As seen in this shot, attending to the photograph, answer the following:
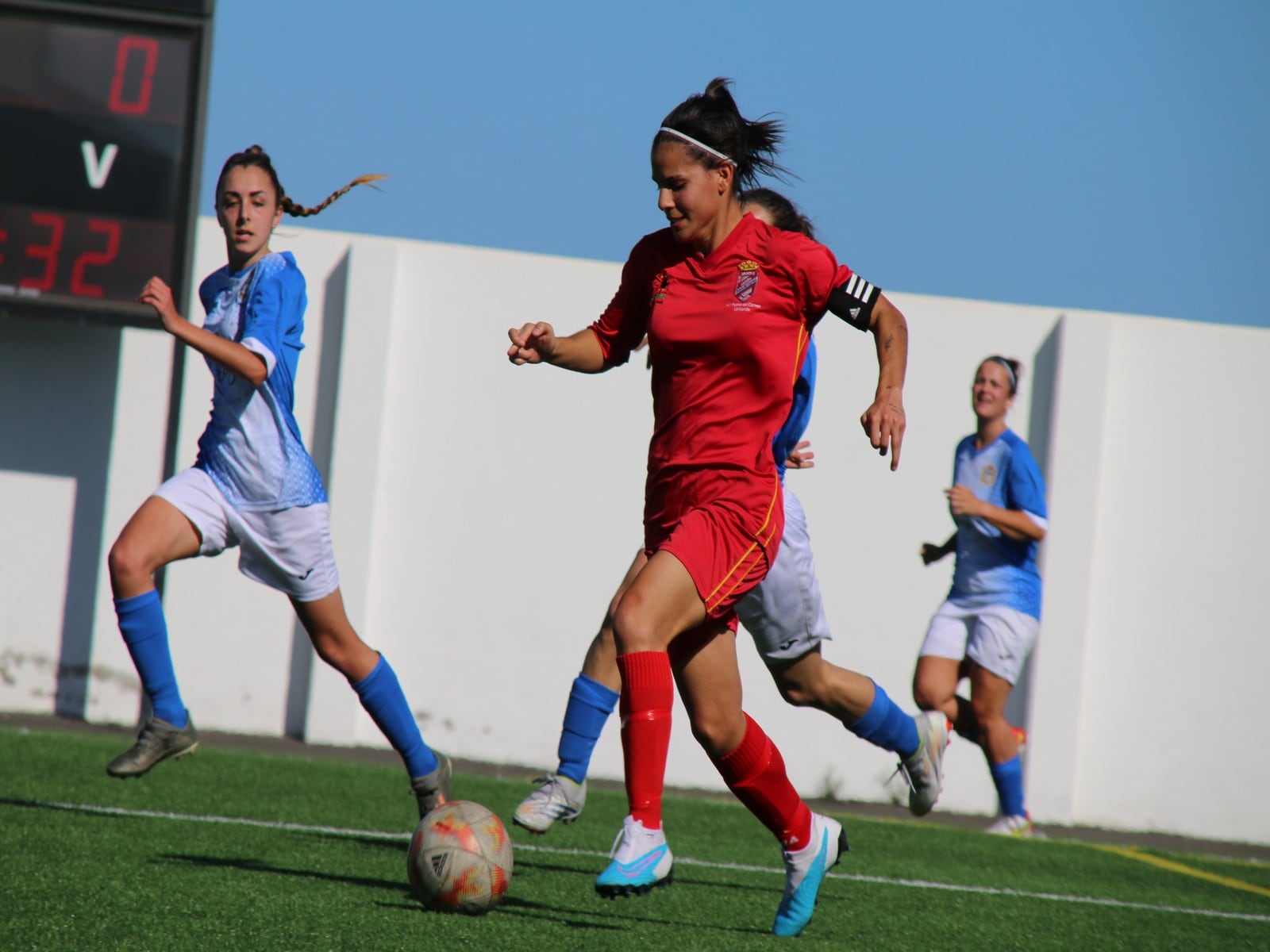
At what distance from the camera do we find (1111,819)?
929cm

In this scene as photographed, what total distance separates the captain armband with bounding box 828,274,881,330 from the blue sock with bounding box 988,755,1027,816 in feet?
13.4

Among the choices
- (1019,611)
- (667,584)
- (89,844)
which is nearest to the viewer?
(667,584)

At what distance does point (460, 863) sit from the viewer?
380 centimetres

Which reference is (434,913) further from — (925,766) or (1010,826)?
(1010,826)

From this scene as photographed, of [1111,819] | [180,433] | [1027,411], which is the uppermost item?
[1027,411]

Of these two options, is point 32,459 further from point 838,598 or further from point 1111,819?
point 1111,819

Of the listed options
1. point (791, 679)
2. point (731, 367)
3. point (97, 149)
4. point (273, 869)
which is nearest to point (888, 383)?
point (731, 367)

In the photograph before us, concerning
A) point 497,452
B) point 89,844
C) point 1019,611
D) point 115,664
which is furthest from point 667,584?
point 115,664

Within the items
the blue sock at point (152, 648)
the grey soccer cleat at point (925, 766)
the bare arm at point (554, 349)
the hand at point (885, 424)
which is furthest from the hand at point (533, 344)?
the grey soccer cleat at point (925, 766)

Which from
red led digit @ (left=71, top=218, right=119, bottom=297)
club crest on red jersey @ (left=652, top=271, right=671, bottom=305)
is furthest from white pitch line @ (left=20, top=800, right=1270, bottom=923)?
red led digit @ (left=71, top=218, right=119, bottom=297)

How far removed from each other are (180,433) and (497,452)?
2.03 meters

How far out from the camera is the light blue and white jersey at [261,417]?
4691 millimetres

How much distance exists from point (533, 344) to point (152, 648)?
1.83 meters

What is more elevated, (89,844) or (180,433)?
(180,433)
